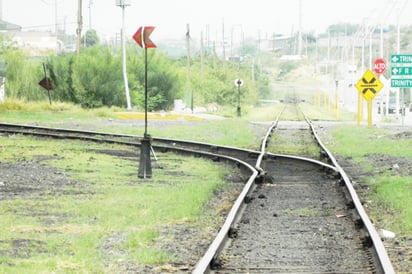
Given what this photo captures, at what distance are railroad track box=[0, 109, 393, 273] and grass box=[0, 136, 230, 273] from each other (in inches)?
30.3

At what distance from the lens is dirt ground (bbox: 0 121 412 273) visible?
32.3 feet

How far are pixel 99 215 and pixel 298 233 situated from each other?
320cm

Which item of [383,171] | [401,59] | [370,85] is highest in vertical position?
[401,59]

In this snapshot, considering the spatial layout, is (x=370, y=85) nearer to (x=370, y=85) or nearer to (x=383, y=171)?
(x=370, y=85)

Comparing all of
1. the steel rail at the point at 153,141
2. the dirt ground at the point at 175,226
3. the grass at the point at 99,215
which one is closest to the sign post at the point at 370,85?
the steel rail at the point at 153,141

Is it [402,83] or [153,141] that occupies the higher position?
[402,83]

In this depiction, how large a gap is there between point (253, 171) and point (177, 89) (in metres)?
54.1

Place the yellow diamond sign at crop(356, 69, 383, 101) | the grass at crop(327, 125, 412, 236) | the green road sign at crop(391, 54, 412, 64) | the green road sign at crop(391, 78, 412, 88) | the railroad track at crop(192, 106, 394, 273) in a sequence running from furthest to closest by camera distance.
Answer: the yellow diamond sign at crop(356, 69, 383, 101), the green road sign at crop(391, 78, 412, 88), the green road sign at crop(391, 54, 412, 64), the grass at crop(327, 125, 412, 236), the railroad track at crop(192, 106, 394, 273)

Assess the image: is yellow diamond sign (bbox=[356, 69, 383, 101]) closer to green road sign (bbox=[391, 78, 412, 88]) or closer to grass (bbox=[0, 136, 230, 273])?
green road sign (bbox=[391, 78, 412, 88])

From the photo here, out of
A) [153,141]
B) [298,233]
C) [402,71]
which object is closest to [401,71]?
[402,71]

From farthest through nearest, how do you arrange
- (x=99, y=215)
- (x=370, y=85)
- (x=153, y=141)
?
1. (x=370, y=85)
2. (x=153, y=141)
3. (x=99, y=215)

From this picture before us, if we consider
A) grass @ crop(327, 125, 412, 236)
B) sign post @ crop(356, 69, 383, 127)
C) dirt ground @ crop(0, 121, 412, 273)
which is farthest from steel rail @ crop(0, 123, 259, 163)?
sign post @ crop(356, 69, 383, 127)

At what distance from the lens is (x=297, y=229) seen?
12.2m

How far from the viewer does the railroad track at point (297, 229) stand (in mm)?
9570
